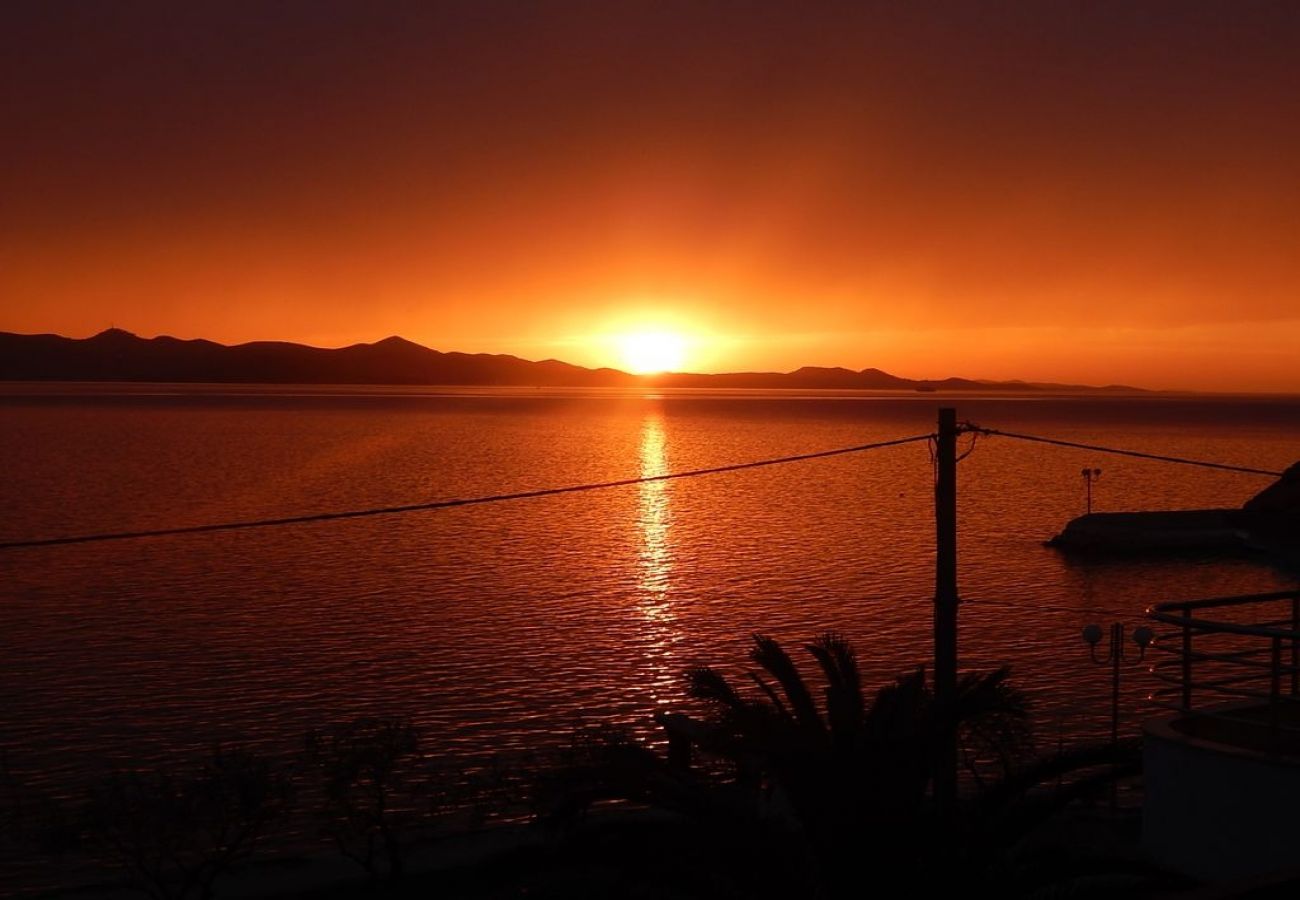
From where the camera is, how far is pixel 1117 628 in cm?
2250

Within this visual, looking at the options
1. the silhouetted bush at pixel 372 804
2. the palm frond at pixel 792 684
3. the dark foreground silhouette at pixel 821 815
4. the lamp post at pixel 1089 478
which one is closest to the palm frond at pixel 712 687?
the dark foreground silhouette at pixel 821 815

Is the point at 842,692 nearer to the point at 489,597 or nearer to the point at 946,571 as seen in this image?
the point at 946,571

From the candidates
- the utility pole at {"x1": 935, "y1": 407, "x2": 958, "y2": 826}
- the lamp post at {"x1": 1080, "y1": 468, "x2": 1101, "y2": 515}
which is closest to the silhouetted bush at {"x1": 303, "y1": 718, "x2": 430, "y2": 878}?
the utility pole at {"x1": 935, "y1": 407, "x2": 958, "y2": 826}

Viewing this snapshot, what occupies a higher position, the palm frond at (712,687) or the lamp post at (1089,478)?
the palm frond at (712,687)

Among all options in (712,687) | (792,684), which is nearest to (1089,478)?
(792,684)

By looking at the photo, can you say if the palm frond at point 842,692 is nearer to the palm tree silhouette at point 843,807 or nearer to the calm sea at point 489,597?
the palm tree silhouette at point 843,807

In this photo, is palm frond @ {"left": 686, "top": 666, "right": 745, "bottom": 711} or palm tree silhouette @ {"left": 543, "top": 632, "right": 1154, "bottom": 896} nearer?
palm tree silhouette @ {"left": 543, "top": 632, "right": 1154, "bottom": 896}

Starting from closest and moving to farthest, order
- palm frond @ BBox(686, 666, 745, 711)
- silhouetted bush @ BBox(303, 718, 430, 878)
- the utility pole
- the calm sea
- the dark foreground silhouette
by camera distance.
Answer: the dark foreground silhouette
palm frond @ BBox(686, 666, 745, 711)
the utility pole
silhouetted bush @ BBox(303, 718, 430, 878)
the calm sea

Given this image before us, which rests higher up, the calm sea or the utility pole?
the utility pole

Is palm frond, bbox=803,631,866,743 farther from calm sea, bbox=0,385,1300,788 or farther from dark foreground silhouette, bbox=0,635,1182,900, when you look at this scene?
calm sea, bbox=0,385,1300,788

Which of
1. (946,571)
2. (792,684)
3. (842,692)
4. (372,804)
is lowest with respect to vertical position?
(372,804)

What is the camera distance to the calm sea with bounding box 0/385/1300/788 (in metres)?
29.0

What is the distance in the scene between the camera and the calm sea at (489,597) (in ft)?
95.1

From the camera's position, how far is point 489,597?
45375mm
